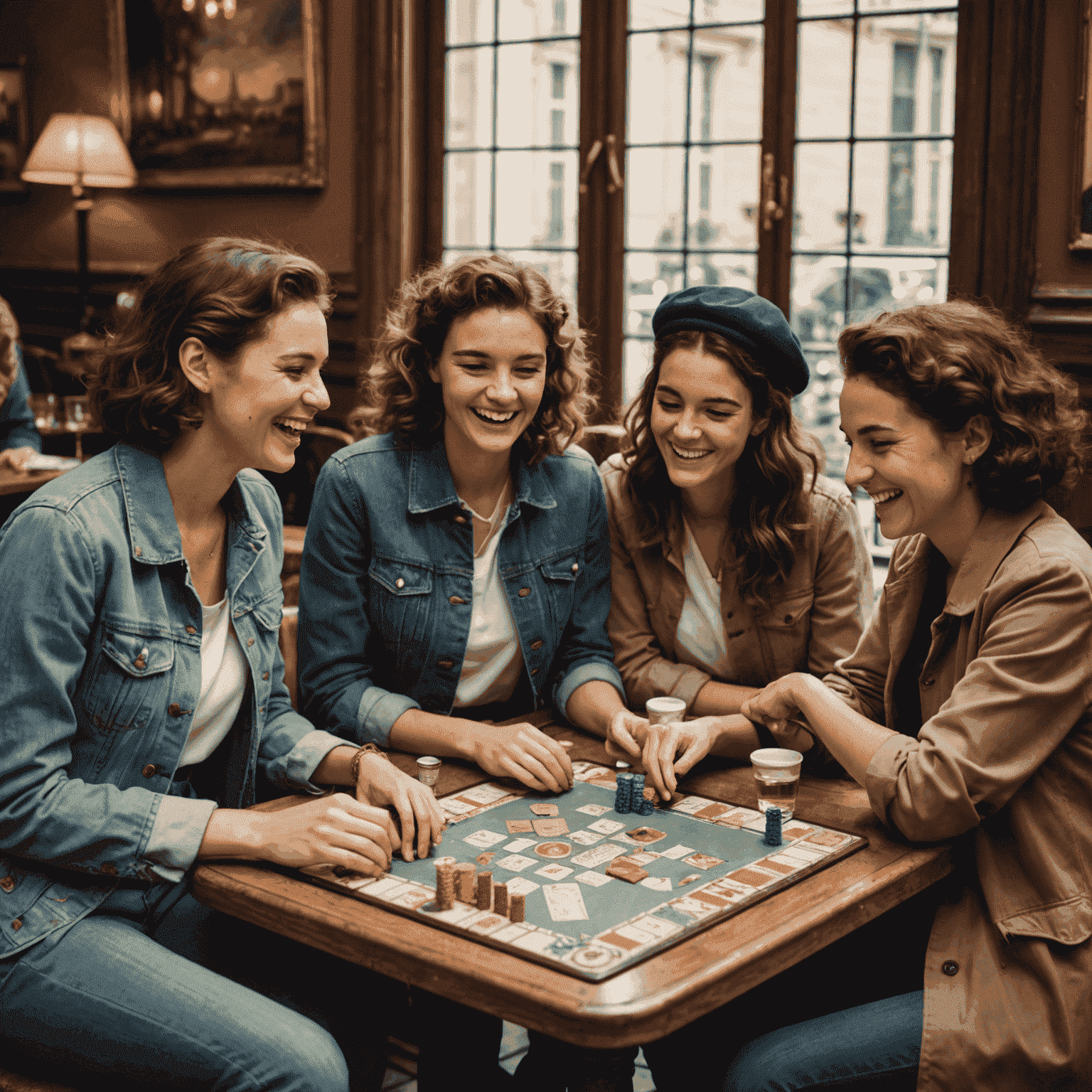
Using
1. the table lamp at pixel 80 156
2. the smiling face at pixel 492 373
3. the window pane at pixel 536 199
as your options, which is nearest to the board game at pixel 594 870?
the smiling face at pixel 492 373

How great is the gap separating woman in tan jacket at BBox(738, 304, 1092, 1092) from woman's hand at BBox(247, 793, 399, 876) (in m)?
0.56

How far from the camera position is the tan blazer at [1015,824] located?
1.62 meters

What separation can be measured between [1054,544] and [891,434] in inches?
10.8

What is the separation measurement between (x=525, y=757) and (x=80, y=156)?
4.49 metres

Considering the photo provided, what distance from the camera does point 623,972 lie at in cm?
135

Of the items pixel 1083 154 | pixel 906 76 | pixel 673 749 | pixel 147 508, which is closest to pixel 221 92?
pixel 906 76

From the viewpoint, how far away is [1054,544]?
1.77 metres

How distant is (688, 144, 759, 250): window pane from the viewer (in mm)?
4578

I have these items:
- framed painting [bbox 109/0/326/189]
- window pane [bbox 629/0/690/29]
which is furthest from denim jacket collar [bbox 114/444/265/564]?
framed painting [bbox 109/0/326/189]

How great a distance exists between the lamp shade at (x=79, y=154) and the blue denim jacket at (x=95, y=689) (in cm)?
415

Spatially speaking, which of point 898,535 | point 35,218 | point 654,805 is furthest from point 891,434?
point 35,218

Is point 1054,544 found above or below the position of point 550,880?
above

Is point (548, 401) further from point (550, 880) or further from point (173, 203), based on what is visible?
point (173, 203)

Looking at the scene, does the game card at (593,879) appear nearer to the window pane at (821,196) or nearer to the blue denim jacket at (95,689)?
the blue denim jacket at (95,689)
